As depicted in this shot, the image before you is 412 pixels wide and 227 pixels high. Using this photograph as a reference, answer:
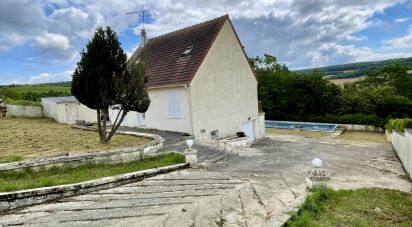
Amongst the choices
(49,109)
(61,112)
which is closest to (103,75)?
(61,112)

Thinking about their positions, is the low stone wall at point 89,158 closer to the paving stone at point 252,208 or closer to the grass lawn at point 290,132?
the paving stone at point 252,208

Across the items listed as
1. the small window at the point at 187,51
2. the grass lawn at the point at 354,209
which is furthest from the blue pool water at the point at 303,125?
the grass lawn at the point at 354,209

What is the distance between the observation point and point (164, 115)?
2117 centimetres

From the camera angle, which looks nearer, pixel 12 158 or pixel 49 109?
pixel 12 158

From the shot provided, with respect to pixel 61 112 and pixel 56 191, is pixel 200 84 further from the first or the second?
pixel 56 191

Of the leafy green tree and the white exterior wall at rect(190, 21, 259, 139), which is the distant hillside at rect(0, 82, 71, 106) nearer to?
the white exterior wall at rect(190, 21, 259, 139)

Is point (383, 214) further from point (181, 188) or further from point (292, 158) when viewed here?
point (292, 158)

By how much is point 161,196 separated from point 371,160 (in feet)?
42.1

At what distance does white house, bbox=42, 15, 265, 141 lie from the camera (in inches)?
785

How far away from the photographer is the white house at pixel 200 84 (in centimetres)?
1994

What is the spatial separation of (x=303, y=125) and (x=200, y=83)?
21.4m

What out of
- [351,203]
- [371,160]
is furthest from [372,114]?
[351,203]

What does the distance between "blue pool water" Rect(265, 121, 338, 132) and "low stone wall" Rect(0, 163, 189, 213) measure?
29.1 metres

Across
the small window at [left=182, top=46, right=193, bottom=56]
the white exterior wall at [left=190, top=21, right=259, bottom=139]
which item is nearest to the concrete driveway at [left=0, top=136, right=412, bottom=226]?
the white exterior wall at [left=190, top=21, right=259, bottom=139]
